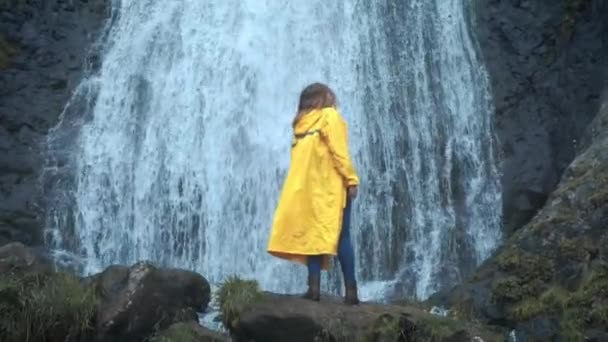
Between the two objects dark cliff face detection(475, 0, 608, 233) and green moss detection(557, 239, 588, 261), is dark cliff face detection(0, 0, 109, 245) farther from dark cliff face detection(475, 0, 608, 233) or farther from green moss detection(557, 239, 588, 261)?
green moss detection(557, 239, 588, 261)

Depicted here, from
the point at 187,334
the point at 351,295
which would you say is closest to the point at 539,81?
the point at 351,295

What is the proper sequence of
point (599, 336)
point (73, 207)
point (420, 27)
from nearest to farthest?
point (599, 336) < point (73, 207) < point (420, 27)

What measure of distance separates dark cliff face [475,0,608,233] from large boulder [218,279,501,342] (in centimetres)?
547

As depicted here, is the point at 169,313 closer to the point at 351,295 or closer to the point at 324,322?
the point at 324,322

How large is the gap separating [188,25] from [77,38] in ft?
5.56

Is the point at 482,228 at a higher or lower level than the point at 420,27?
lower

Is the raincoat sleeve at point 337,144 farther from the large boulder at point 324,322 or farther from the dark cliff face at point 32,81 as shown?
the dark cliff face at point 32,81

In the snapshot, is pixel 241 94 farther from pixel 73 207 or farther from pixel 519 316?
pixel 519 316

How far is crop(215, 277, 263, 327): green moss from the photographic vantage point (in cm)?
724

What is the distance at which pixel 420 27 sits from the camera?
14500mm

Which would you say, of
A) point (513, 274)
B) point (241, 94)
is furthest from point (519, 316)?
point (241, 94)

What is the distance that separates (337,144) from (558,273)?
2.74m

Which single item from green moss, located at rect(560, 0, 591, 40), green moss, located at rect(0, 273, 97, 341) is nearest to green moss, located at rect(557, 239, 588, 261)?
green moss, located at rect(0, 273, 97, 341)

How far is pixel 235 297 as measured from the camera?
7289 millimetres
